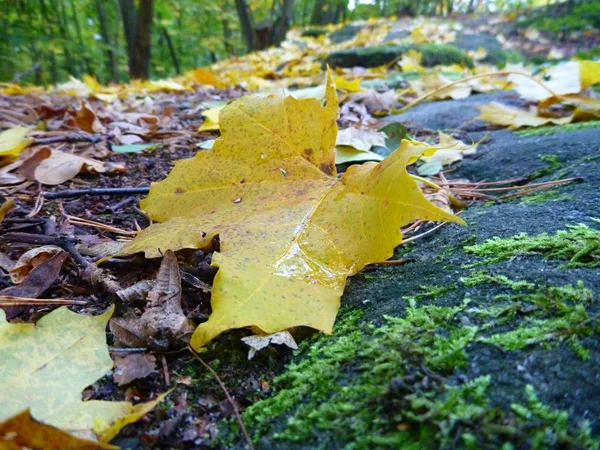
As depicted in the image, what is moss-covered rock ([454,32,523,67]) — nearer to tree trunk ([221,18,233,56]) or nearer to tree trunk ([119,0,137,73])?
tree trunk ([119,0,137,73])

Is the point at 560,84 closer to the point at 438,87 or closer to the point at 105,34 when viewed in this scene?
the point at 438,87

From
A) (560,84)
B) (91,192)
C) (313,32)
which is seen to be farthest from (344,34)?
(91,192)

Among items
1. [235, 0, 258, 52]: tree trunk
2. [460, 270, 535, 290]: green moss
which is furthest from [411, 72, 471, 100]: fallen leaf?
[235, 0, 258, 52]: tree trunk

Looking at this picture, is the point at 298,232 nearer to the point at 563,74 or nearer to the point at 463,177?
the point at 463,177

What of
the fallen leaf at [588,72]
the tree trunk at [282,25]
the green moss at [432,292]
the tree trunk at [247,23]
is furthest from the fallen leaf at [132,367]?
the tree trunk at [282,25]

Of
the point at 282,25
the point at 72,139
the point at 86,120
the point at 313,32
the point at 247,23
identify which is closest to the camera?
the point at 72,139

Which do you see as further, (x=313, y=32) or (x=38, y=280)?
(x=313, y=32)

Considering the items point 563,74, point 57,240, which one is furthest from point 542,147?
point 57,240
